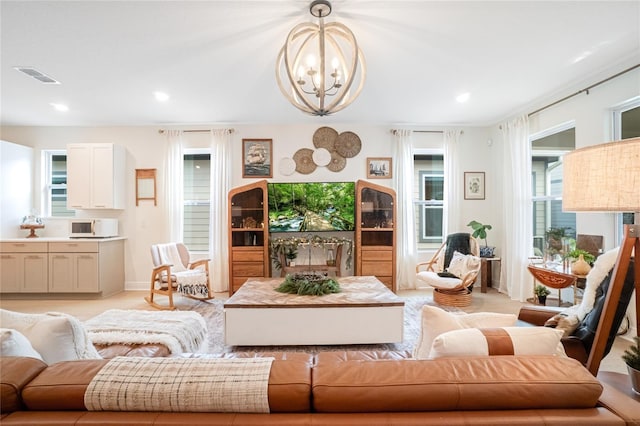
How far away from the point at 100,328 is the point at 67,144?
4.65 metres

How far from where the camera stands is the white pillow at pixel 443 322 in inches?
51.6

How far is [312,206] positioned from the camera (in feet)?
16.9

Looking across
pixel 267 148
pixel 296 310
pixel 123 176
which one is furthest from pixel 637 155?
pixel 123 176

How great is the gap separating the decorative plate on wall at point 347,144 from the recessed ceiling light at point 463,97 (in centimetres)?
174

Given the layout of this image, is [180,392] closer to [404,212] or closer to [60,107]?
[404,212]

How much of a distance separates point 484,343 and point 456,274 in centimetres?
353

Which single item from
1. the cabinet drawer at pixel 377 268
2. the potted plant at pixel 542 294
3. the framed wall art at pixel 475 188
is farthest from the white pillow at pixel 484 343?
the framed wall art at pixel 475 188

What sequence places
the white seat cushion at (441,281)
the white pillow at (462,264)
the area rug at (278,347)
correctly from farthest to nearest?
the white pillow at (462,264)
the white seat cushion at (441,281)
the area rug at (278,347)

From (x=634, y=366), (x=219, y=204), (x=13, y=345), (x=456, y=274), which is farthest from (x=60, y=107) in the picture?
(x=634, y=366)

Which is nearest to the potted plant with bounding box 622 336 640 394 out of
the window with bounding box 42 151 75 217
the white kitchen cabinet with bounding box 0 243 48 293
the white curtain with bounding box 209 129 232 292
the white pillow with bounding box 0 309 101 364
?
the white pillow with bounding box 0 309 101 364

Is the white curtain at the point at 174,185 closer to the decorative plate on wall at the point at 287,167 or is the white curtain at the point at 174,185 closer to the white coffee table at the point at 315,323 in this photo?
the decorative plate on wall at the point at 287,167

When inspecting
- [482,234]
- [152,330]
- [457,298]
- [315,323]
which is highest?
[482,234]

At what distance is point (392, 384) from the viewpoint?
94 cm

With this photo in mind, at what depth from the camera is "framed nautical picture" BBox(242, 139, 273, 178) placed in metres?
5.34
